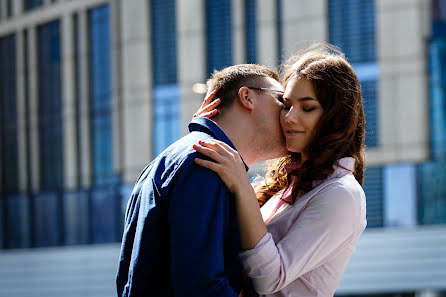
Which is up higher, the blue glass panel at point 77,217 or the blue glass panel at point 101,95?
the blue glass panel at point 101,95

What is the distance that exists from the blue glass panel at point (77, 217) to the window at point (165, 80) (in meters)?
2.15

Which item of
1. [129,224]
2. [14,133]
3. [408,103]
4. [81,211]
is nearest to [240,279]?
[129,224]

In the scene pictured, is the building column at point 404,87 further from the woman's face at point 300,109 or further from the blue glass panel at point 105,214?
the woman's face at point 300,109

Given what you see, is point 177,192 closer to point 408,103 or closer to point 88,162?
point 408,103

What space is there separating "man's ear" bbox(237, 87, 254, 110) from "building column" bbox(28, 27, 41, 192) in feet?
41.2

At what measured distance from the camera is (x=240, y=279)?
77.3 inches

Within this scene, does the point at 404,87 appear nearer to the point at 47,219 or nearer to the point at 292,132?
the point at 47,219

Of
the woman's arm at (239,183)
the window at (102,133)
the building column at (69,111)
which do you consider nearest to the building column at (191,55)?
the window at (102,133)

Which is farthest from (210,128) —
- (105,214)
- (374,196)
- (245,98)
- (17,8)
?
(17,8)

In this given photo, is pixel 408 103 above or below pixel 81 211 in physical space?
above

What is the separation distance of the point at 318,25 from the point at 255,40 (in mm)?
1297

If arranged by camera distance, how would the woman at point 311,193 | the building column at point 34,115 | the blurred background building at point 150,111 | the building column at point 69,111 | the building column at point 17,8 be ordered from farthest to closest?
the building column at point 17,8 < the building column at point 34,115 < the building column at point 69,111 < the blurred background building at point 150,111 < the woman at point 311,193

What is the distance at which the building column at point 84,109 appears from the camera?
42.7 feet

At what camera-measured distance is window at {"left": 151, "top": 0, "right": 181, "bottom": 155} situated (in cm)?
1207
